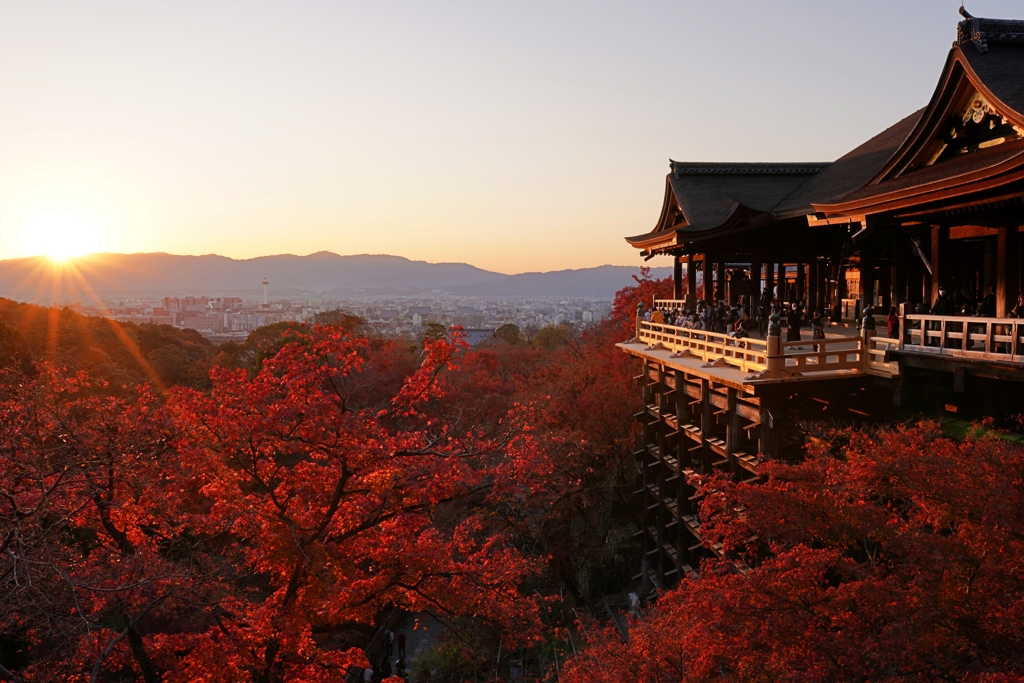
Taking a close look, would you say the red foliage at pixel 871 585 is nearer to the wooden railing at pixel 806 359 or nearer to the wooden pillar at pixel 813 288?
the wooden railing at pixel 806 359

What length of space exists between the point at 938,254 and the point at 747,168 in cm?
1263

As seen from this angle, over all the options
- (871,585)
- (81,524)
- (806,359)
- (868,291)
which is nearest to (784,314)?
(868,291)

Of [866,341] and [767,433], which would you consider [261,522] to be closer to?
[767,433]

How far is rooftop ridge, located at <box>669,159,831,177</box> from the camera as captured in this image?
23.2 m

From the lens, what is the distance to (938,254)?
11867 millimetres

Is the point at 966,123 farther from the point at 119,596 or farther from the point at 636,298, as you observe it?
the point at 636,298

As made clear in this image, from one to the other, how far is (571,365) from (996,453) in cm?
2230

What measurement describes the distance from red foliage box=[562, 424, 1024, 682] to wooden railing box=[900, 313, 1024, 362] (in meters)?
1.21

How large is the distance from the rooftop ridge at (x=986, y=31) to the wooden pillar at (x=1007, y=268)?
10.9 ft

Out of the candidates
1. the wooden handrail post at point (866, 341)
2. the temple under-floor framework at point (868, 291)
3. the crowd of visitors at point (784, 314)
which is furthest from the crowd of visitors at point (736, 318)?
the wooden handrail post at point (866, 341)

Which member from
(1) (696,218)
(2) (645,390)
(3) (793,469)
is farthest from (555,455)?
(3) (793,469)

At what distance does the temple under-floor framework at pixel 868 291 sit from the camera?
1016 centimetres

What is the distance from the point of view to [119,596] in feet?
29.5

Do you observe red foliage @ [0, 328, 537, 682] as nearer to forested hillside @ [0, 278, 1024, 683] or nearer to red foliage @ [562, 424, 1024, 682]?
forested hillside @ [0, 278, 1024, 683]
